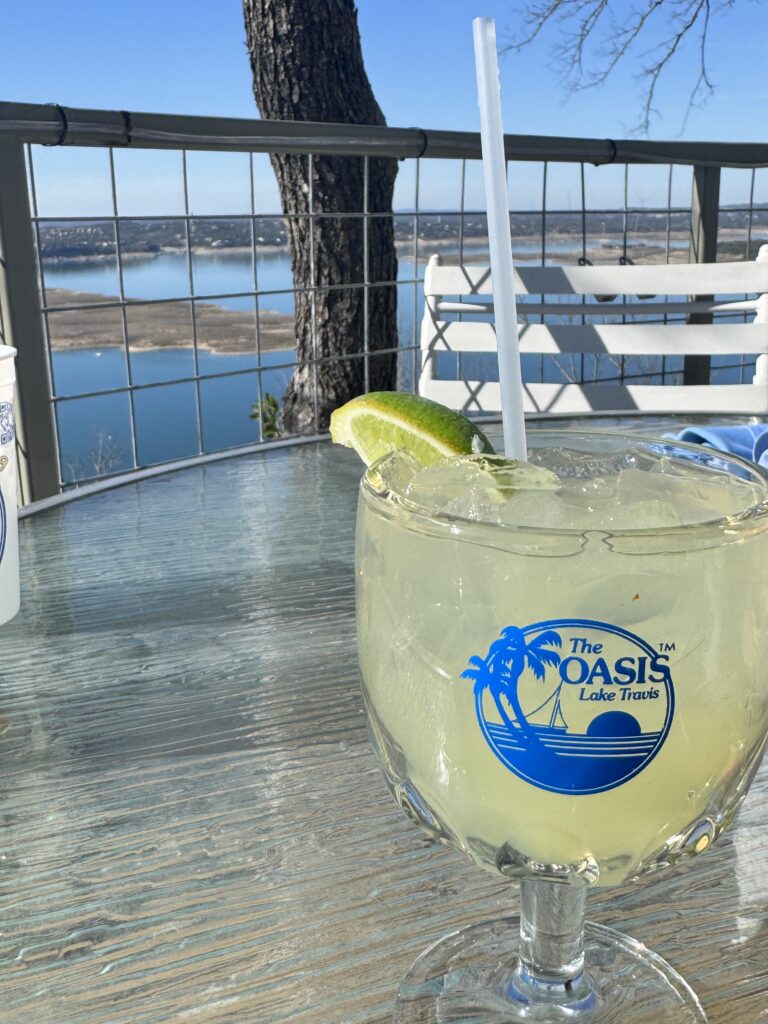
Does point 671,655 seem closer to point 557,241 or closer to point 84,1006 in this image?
point 84,1006

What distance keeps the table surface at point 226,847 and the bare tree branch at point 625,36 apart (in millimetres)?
6150

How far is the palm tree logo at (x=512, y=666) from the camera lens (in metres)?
0.26

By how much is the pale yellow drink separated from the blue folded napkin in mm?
461

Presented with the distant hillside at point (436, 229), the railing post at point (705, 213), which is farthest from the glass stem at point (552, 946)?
the railing post at point (705, 213)

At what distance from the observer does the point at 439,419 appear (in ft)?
1.20

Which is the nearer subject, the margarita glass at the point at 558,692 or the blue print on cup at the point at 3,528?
the margarita glass at the point at 558,692

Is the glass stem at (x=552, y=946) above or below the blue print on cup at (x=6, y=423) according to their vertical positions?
below

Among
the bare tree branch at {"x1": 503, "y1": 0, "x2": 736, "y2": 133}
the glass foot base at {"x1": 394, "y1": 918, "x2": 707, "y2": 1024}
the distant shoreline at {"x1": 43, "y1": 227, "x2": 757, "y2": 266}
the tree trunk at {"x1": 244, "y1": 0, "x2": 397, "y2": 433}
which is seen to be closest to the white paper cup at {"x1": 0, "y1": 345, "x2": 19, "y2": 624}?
the glass foot base at {"x1": 394, "y1": 918, "x2": 707, "y2": 1024}

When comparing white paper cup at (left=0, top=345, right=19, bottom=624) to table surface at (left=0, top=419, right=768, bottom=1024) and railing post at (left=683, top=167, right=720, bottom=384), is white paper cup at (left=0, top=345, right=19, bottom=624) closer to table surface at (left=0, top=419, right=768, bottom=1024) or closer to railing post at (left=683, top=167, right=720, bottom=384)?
table surface at (left=0, top=419, right=768, bottom=1024)

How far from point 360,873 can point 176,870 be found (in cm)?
7

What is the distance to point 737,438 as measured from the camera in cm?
77

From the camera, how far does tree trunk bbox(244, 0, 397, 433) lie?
13.0ft

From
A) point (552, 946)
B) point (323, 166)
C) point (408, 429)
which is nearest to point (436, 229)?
point (323, 166)

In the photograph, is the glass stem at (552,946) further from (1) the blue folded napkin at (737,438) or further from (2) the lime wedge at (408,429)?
(1) the blue folded napkin at (737,438)
